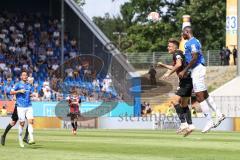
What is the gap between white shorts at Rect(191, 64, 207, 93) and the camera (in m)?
17.7

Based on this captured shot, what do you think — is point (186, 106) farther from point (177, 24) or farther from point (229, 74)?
point (177, 24)

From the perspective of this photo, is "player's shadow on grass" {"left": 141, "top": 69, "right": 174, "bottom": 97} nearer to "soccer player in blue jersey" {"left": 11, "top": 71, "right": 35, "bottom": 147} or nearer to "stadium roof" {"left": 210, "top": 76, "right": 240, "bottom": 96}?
"stadium roof" {"left": 210, "top": 76, "right": 240, "bottom": 96}

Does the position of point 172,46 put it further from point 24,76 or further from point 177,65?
point 24,76

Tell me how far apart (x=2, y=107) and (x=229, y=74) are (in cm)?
2024

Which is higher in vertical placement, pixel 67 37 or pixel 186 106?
pixel 67 37

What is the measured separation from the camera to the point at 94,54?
5244 cm

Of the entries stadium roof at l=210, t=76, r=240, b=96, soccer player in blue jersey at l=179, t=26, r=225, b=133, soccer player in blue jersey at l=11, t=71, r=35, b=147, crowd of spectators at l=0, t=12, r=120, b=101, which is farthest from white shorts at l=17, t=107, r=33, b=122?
stadium roof at l=210, t=76, r=240, b=96

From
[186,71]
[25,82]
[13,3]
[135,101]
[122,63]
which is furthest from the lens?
[13,3]

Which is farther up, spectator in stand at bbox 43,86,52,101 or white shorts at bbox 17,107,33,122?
spectator in stand at bbox 43,86,52,101

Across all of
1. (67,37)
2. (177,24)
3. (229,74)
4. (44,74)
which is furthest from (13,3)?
(177,24)

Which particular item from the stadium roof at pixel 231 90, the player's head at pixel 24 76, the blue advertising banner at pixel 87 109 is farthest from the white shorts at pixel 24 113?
the stadium roof at pixel 231 90

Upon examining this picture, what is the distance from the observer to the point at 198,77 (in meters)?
17.7

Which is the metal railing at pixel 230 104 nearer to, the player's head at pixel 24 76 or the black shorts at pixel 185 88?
the player's head at pixel 24 76

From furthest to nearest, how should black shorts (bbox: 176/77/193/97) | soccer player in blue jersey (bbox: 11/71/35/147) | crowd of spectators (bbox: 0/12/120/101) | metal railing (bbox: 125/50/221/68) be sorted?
metal railing (bbox: 125/50/221/68)
crowd of spectators (bbox: 0/12/120/101)
soccer player in blue jersey (bbox: 11/71/35/147)
black shorts (bbox: 176/77/193/97)
